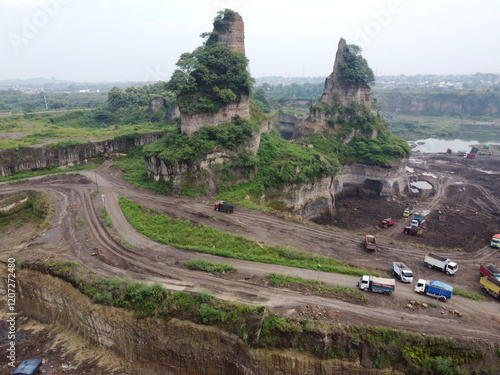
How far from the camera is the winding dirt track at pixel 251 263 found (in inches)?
808

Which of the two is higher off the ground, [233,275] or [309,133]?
[309,133]

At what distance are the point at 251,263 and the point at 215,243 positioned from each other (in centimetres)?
451

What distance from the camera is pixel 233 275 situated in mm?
24672

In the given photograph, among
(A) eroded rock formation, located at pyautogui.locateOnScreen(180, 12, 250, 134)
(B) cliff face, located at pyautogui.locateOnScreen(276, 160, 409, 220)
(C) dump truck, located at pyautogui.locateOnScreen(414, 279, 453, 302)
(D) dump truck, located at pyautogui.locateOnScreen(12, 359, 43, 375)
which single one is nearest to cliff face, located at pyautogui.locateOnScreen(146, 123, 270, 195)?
(A) eroded rock formation, located at pyautogui.locateOnScreen(180, 12, 250, 134)

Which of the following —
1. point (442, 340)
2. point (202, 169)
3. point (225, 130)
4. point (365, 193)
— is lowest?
point (365, 193)

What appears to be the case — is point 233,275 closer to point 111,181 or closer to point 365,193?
point 111,181

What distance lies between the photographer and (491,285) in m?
22.8

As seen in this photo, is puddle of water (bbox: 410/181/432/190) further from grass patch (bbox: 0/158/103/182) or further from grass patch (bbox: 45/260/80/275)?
grass patch (bbox: 45/260/80/275)

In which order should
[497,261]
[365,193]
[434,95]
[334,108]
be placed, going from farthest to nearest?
1. [434,95]
2. [334,108]
3. [365,193]
4. [497,261]

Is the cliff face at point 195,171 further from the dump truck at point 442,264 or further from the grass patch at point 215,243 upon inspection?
the dump truck at point 442,264

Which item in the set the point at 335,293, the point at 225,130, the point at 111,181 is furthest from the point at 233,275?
the point at 111,181

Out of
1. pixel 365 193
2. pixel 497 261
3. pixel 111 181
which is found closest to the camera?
pixel 497 261

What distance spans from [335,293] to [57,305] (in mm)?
20991

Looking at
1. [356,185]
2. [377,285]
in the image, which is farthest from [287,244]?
[356,185]
